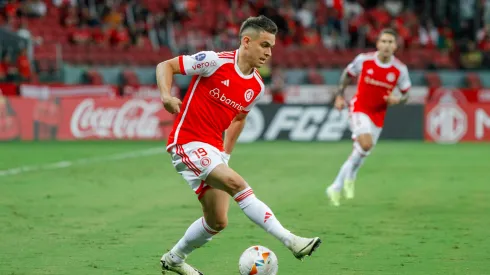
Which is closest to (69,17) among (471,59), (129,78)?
(129,78)

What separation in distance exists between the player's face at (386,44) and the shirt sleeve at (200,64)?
20.4ft

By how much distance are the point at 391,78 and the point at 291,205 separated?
7.72ft

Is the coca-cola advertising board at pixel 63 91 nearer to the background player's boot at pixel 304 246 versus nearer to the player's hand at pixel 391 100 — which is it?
the player's hand at pixel 391 100

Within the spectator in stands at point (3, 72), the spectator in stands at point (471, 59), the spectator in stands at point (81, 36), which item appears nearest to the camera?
the spectator in stands at point (3, 72)

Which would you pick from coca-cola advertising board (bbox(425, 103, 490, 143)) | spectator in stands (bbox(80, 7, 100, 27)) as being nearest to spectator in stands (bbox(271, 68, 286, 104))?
coca-cola advertising board (bbox(425, 103, 490, 143))

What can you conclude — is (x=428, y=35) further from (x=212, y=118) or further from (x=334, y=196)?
(x=212, y=118)

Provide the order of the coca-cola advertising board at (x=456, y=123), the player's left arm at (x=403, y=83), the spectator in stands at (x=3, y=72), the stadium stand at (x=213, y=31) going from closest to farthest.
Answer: the player's left arm at (x=403, y=83) < the coca-cola advertising board at (x=456, y=123) < the spectator in stands at (x=3, y=72) < the stadium stand at (x=213, y=31)

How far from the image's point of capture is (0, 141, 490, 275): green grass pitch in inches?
330

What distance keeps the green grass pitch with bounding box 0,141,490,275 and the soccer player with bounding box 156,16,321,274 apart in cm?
63

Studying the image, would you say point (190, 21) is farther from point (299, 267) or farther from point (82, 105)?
point (299, 267)

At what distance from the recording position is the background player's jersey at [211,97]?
24.4 ft

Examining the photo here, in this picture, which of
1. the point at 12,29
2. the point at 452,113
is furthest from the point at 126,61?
the point at 452,113

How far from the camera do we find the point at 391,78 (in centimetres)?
1360

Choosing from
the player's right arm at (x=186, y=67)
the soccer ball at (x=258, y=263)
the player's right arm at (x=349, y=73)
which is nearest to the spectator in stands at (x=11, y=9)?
the player's right arm at (x=349, y=73)
